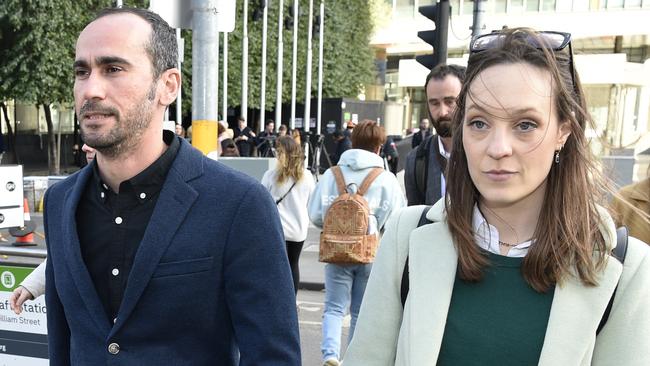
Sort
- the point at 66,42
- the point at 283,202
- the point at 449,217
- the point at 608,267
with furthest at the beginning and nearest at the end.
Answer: the point at 66,42 → the point at 283,202 → the point at 449,217 → the point at 608,267

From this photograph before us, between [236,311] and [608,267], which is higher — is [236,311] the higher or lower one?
the lower one

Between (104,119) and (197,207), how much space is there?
339mm

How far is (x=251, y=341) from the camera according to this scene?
1708 mm

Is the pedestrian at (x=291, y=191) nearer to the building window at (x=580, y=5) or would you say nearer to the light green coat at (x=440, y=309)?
the light green coat at (x=440, y=309)

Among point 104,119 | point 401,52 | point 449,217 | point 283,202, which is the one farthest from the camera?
point 401,52

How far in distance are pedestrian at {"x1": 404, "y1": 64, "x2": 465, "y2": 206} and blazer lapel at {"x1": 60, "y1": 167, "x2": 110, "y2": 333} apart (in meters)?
2.15

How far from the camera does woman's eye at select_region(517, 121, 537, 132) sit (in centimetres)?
142

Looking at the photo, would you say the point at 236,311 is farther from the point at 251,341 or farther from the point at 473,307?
the point at 473,307

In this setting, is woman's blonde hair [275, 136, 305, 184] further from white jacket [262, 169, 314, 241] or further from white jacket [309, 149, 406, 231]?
white jacket [309, 149, 406, 231]

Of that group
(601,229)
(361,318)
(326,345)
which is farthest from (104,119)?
(326,345)

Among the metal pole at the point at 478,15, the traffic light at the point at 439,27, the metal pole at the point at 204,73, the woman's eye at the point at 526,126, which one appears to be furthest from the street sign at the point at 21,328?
the metal pole at the point at 478,15

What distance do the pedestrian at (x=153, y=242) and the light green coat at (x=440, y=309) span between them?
1.02ft

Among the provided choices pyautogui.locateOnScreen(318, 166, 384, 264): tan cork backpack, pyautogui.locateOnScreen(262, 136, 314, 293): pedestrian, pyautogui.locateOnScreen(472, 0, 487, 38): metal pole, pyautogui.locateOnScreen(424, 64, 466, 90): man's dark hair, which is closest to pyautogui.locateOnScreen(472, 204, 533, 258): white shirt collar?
pyautogui.locateOnScreen(424, 64, 466, 90): man's dark hair

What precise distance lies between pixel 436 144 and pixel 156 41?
2.24 metres
